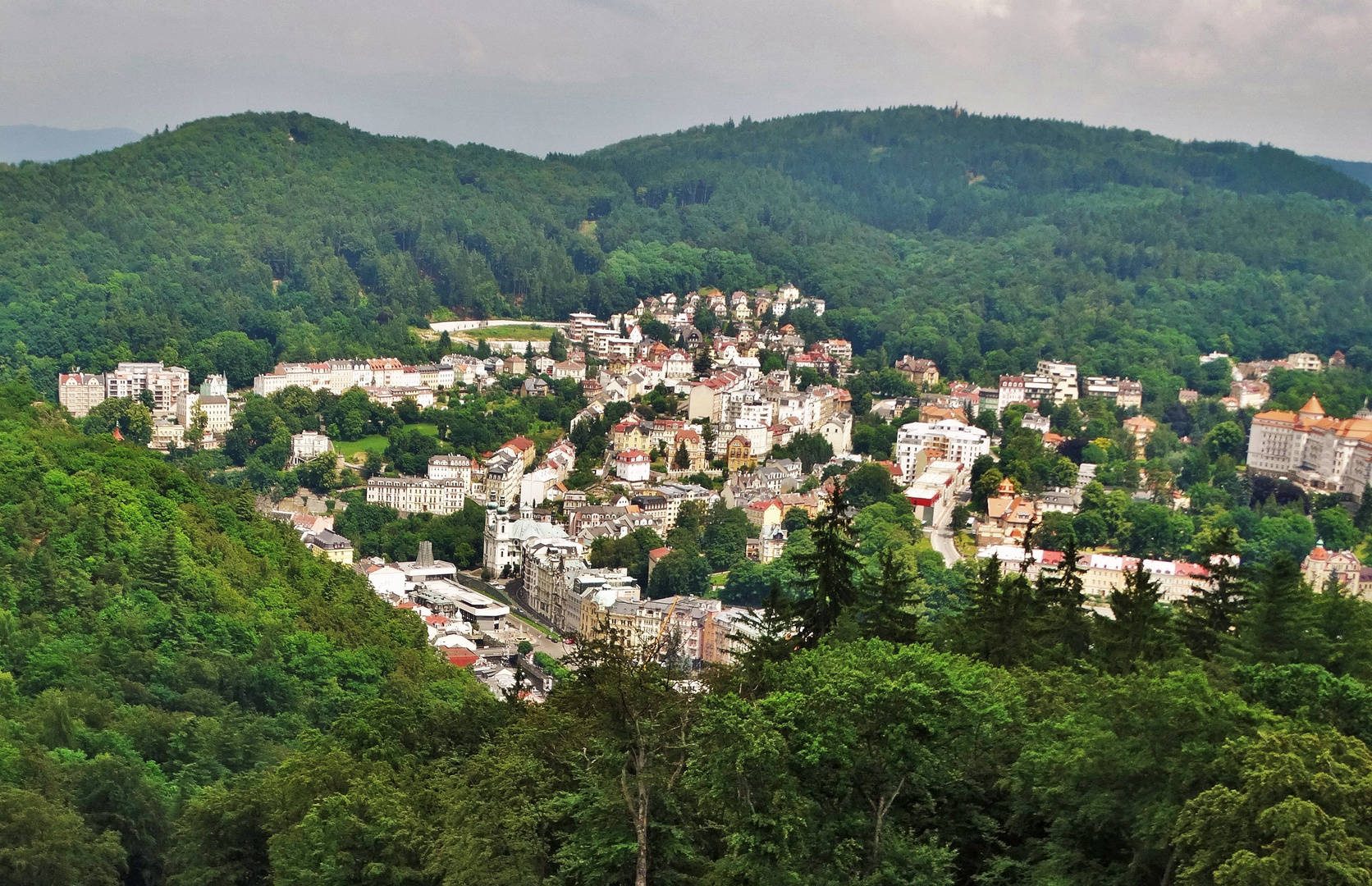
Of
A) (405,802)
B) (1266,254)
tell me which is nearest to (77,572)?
(405,802)

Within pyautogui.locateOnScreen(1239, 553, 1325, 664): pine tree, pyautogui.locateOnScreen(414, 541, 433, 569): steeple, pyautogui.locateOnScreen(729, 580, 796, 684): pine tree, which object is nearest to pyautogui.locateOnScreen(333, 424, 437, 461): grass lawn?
pyautogui.locateOnScreen(414, 541, 433, 569): steeple

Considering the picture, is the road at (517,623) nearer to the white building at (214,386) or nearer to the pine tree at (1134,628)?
the pine tree at (1134,628)

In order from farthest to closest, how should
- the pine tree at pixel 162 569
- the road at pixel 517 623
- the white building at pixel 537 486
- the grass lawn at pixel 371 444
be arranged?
the grass lawn at pixel 371 444 → the white building at pixel 537 486 → the road at pixel 517 623 → the pine tree at pixel 162 569

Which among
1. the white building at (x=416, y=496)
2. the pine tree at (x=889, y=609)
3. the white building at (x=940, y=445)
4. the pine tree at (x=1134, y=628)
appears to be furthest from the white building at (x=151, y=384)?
the pine tree at (x=1134, y=628)

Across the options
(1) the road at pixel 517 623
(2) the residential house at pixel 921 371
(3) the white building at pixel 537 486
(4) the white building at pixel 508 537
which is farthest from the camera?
(2) the residential house at pixel 921 371

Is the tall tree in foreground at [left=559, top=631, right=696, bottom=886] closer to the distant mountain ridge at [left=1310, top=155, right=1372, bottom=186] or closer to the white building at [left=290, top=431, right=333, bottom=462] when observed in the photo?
the white building at [left=290, top=431, right=333, bottom=462]

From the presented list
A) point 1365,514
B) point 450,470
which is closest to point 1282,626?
point 1365,514

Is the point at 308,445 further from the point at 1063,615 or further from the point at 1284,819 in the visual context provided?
the point at 1284,819
